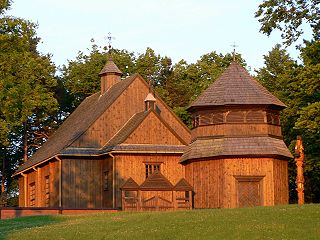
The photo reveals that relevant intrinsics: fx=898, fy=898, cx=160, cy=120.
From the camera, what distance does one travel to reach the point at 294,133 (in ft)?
220

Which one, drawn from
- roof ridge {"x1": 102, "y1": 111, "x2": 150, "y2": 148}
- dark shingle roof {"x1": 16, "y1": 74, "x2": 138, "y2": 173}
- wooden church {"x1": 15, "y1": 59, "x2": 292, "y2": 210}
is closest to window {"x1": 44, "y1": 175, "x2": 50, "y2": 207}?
wooden church {"x1": 15, "y1": 59, "x2": 292, "y2": 210}

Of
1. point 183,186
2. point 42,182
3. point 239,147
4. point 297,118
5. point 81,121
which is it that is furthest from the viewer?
point 297,118

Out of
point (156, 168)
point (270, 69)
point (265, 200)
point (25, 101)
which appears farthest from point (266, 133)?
point (270, 69)

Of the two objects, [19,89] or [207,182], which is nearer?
[207,182]

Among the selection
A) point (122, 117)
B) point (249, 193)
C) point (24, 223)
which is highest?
point (122, 117)

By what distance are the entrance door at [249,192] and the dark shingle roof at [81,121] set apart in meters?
12.5

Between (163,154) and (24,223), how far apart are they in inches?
601

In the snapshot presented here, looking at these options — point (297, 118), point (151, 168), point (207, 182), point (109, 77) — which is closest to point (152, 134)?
point (151, 168)

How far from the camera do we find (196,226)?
33344mm

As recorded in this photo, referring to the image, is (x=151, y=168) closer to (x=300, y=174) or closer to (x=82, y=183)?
(x=82, y=183)

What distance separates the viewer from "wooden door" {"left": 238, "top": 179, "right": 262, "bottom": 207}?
4888cm

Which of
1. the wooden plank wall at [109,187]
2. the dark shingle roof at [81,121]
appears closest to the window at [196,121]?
the wooden plank wall at [109,187]

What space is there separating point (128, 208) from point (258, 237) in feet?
59.7

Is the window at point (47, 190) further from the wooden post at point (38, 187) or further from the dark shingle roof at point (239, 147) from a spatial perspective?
the dark shingle roof at point (239, 147)
